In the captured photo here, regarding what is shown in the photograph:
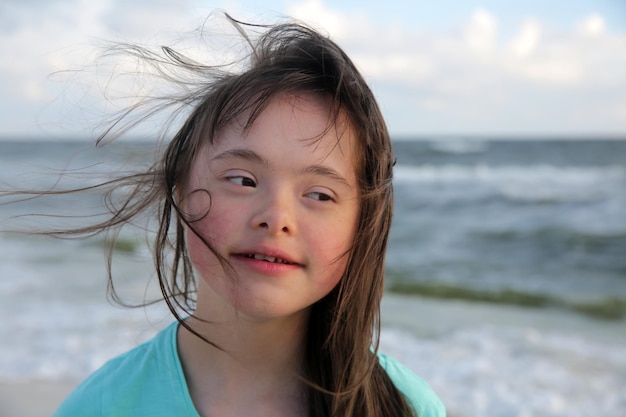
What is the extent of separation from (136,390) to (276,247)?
483mm

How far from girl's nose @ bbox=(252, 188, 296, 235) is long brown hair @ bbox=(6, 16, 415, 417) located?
19 centimetres

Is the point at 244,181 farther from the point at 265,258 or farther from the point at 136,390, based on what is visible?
the point at 136,390

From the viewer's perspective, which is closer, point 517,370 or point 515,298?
point 517,370

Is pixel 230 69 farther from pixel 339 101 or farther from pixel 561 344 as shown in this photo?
pixel 561 344

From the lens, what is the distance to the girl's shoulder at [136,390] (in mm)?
1496

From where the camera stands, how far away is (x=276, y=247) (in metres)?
1.41

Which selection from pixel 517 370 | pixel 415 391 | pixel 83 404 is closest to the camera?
pixel 83 404

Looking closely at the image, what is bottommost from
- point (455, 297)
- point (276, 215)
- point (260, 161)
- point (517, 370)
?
point (517, 370)

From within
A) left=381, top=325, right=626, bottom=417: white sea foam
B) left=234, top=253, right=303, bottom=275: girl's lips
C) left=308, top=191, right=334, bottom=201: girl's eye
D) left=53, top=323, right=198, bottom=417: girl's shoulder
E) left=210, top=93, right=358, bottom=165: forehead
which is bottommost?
left=381, top=325, right=626, bottom=417: white sea foam

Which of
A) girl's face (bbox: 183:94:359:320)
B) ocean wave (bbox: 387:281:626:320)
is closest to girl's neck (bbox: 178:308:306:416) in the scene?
girl's face (bbox: 183:94:359:320)

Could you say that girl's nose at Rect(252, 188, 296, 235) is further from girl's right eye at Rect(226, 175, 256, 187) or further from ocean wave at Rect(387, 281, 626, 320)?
ocean wave at Rect(387, 281, 626, 320)

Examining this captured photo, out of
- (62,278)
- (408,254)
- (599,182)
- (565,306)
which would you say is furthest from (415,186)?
(62,278)

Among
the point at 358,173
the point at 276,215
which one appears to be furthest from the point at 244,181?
the point at 358,173

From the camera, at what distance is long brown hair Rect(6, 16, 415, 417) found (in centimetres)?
154
